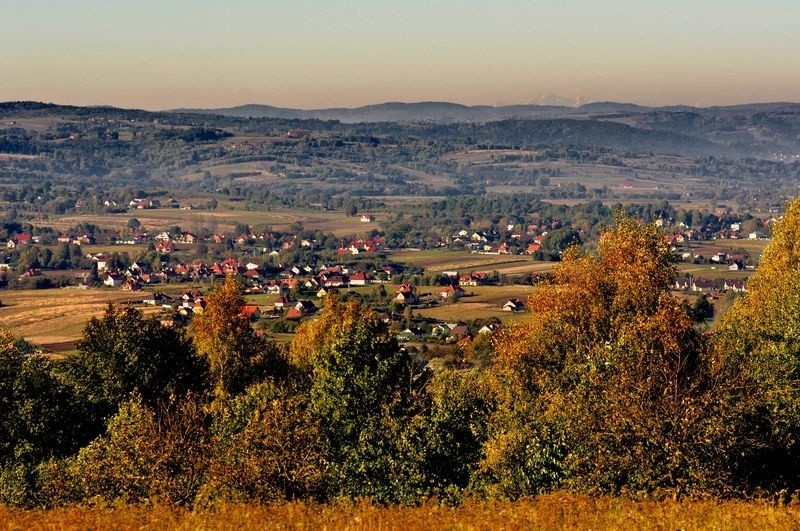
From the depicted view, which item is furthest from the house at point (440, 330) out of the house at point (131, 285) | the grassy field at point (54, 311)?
the house at point (131, 285)

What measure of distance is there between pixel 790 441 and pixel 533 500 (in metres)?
7.20

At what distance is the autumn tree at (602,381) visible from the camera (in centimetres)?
2420

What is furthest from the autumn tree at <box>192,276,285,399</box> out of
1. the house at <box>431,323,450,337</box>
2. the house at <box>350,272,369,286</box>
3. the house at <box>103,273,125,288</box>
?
the house at <box>103,273,125,288</box>

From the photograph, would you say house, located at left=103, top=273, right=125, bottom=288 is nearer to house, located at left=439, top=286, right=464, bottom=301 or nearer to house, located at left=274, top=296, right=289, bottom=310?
house, located at left=274, top=296, right=289, bottom=310

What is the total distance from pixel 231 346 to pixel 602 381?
19713mm

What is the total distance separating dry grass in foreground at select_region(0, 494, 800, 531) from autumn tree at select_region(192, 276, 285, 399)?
1991 centimetres

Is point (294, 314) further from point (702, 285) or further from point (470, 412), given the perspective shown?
point (470, 412)

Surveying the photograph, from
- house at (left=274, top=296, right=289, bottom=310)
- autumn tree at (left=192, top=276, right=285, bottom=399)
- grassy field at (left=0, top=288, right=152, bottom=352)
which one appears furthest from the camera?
house at (left=274, top=296, right=289, bottom=310)

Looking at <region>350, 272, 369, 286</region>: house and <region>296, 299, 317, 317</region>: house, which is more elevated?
<region>296, 299, 317, 317</region>: house

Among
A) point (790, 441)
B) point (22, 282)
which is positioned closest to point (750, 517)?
point (790, 441)

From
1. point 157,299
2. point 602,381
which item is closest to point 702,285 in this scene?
point 157,299

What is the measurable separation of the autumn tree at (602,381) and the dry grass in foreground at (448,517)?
122 inches

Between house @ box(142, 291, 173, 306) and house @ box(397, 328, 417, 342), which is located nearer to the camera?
house @ box(397, 328, 417, 342)

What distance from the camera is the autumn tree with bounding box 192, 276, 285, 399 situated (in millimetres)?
41438
